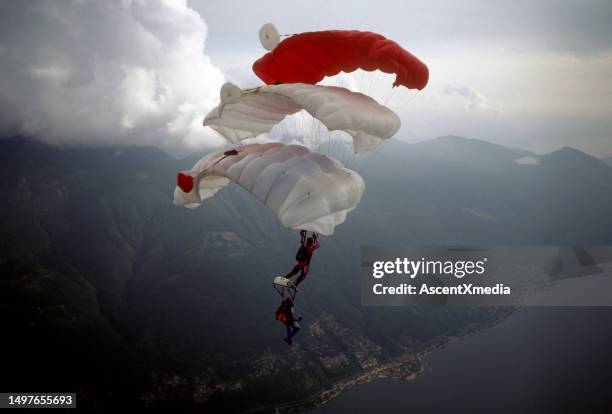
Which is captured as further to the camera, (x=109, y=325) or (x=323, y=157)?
(x=109, y=325)

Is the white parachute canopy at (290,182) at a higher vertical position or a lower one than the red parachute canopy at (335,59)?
lower

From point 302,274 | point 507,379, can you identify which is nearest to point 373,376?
point 507,379

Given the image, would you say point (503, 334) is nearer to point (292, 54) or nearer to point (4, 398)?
point (4, 398)

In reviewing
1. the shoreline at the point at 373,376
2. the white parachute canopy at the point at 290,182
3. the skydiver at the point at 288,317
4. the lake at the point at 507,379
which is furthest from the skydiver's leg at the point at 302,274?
the lake at the point at 507,379

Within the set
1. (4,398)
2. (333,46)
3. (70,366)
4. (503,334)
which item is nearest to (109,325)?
(70,366)

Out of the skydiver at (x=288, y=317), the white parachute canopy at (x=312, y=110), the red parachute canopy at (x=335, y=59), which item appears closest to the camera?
the white parachute canopy at (x=312, y=110)

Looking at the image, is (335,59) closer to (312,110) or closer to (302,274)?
(312,110)

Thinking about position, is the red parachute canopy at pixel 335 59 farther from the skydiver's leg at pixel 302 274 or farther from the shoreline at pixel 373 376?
the shoreline at pixel 373 376
